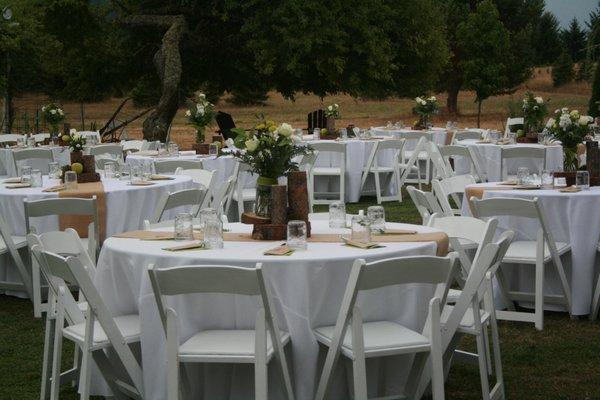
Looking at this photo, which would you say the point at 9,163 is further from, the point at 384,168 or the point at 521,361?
the point at 521,361

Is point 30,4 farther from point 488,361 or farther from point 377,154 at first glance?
point 488,361

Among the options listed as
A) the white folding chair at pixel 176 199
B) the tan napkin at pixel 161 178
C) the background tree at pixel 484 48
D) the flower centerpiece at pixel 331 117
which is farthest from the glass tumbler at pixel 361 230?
the background tree at pixel 484 48

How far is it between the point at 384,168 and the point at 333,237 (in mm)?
9098

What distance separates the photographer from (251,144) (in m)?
5.72

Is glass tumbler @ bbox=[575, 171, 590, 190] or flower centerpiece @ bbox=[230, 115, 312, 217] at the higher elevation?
flower centerpiece @ bbox=[230, 115, 312, 217]

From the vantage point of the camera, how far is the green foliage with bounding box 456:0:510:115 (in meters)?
36.1

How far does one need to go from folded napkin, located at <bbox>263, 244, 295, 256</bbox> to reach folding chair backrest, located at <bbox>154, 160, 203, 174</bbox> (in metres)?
5.20

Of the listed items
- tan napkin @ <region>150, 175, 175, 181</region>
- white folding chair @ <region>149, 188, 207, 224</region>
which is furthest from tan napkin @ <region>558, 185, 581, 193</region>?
tan napkin @ <region>150, 175, 175, 181</region>

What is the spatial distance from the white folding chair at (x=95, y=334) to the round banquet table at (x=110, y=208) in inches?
118

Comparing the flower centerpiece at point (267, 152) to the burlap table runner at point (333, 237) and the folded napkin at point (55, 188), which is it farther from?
the folded napkin at point (55, 188)

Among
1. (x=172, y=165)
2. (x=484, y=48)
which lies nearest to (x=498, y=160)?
(x=172, y=165)

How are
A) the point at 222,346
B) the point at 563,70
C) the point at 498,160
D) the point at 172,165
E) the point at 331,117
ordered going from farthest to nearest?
1. the point at 563,70
2. the point at 331,117
3. the point at 498,160
4. the point at 172,165
5. the point at 222,346

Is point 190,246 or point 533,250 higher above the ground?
point 190,246

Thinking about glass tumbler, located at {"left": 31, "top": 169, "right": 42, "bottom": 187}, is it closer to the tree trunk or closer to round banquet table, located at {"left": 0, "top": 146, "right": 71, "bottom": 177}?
round banquet table, located at {"left": 0, "top": 146, "right": 71, "bottom": 177}
